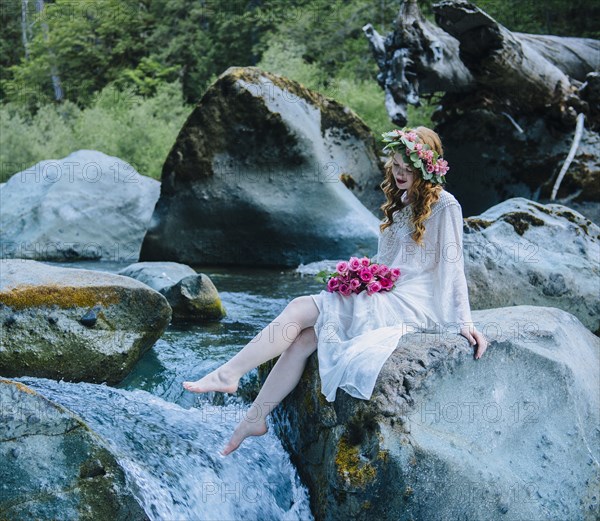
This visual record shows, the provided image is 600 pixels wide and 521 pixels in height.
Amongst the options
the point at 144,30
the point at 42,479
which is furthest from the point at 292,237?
the point at 144,30

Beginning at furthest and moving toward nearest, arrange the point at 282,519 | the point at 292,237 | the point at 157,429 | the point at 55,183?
the point at 55,183 < the point at 292,237 < the point at 157,429 < the point at 282,519

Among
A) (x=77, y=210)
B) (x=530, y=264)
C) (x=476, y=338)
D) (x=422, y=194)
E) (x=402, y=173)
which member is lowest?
(x=77, y=210)

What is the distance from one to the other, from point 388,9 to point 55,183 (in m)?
10.6

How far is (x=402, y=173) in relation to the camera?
179 inches

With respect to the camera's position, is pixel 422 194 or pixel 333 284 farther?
pixel 422 194

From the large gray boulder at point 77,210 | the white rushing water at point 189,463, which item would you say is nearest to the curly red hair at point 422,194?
the white rushing water at point 189,463

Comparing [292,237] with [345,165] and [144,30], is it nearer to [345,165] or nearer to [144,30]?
[345,165]

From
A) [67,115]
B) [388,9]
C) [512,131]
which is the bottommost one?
[67,115]

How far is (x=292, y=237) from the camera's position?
952 centimetres

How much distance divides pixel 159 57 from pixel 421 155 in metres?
21.1

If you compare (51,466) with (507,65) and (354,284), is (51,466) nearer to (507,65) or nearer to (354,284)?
(354,284)

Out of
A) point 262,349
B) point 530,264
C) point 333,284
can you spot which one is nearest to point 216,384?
point 262,349

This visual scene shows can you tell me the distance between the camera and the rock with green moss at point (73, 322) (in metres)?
4.89

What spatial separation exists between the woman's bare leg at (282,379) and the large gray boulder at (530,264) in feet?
6.64
